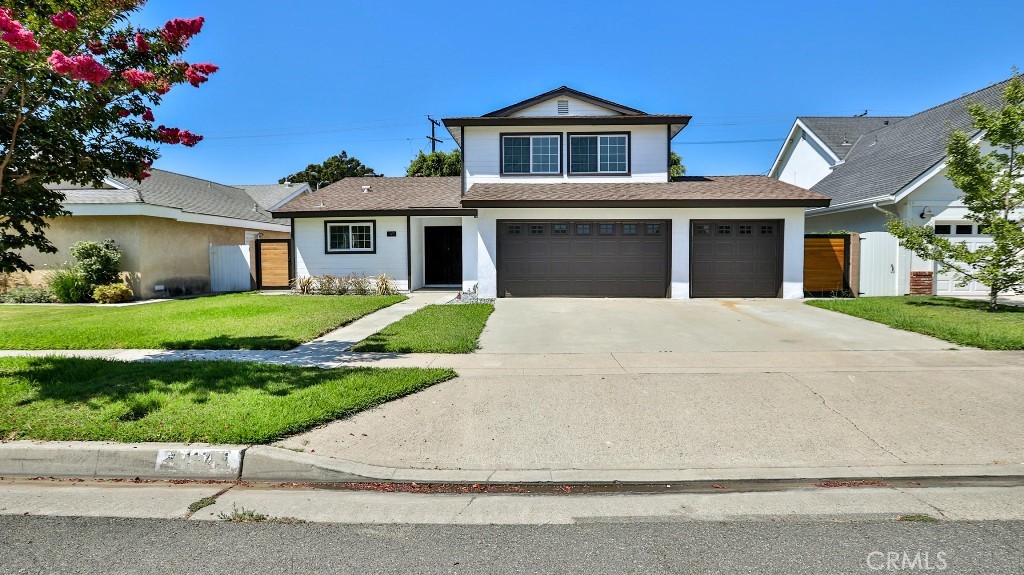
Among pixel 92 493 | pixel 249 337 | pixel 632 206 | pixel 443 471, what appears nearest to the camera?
pixel 92 493

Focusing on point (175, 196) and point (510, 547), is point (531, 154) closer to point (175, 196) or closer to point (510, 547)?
point (175, 196)

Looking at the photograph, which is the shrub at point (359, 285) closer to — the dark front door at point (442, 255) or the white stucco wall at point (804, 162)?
the dark front door at point (442, 255)

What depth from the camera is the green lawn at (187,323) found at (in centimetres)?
954

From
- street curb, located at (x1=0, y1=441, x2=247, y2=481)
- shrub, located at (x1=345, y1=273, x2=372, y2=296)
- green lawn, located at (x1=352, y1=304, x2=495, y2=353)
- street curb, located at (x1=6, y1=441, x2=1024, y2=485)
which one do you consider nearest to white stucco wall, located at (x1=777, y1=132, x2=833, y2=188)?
green lawn, located at (x1=352, y1=304, x2=495, y2=353)

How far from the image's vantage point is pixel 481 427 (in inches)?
219

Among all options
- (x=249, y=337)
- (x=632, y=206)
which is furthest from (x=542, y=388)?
(x=632, y=206)

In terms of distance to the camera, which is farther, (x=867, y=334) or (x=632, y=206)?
(x=632, y=206)

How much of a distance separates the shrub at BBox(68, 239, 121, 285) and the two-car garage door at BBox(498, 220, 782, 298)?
12.1 meters

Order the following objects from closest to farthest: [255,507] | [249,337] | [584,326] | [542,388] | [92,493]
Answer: [255,507]
[92,493]
[542,388]
[249,337]
[584,326]

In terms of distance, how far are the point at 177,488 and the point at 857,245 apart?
1819 cm

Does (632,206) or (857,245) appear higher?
(632,206)

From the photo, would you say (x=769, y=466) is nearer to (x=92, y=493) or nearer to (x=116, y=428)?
(x=92, y=493)

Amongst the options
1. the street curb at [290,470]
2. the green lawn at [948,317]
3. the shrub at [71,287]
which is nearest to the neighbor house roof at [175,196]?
the shrub at [71,287]

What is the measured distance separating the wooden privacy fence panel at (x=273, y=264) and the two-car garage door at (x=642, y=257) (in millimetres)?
8927
